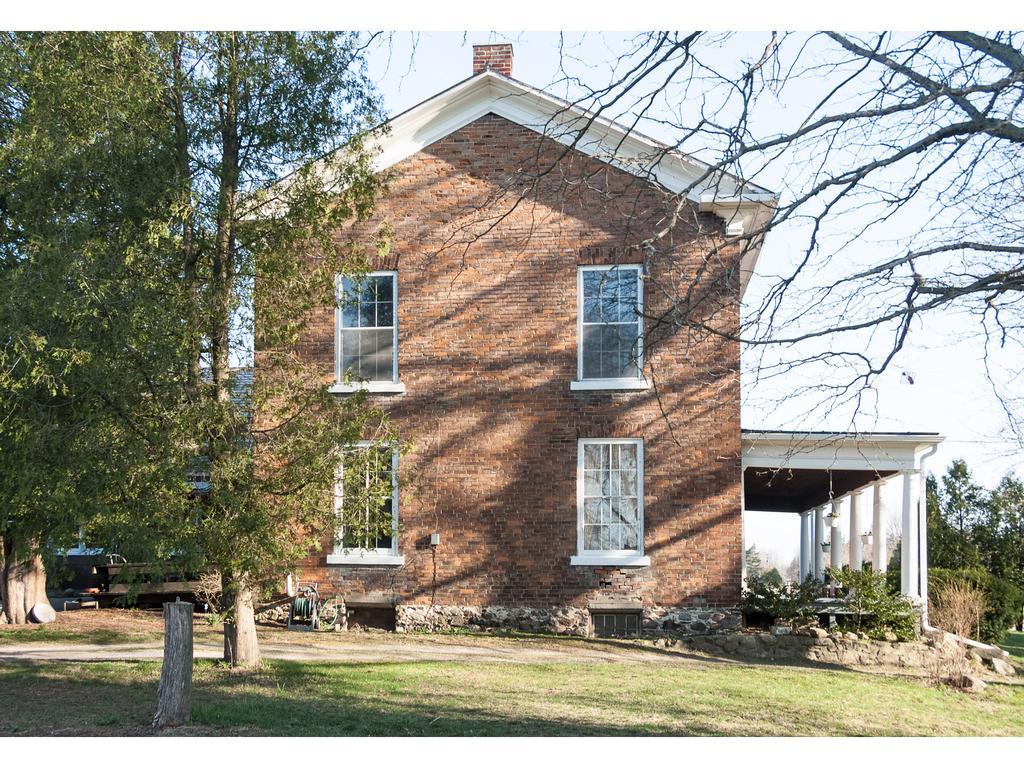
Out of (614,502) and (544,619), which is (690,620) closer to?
(614,502)

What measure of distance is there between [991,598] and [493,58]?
14.8 m

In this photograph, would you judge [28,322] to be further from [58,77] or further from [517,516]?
[517,516]

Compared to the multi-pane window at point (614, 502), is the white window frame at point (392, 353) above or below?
above

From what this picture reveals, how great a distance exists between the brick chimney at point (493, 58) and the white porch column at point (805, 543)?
47.0 feet

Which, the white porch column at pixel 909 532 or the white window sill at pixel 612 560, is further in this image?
the white porch column at pixel 909 532

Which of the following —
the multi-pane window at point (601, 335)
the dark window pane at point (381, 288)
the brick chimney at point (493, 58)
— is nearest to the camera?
the multi-pane window at point (601, 335)

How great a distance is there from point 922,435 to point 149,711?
1201 centimetres

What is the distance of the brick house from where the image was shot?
16.3 metres

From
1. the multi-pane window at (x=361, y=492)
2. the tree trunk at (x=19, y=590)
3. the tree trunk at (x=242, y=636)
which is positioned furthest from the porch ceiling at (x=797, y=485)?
the tree trunk at (x=19, y=590)

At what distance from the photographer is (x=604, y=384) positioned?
54.3ft

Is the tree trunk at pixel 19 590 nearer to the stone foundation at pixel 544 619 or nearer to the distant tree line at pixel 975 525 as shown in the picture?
the stone foundation at pixel 544 619

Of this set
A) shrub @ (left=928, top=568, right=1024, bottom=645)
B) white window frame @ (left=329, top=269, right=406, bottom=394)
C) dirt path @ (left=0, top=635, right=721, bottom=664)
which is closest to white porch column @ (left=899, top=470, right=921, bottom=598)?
shrub @ (left=928, top=568, right=1024, bottom=645)

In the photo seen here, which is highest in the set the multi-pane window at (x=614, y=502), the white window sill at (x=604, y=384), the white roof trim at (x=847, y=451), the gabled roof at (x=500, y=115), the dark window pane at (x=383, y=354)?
the gabled roof at (x=500, y=115)

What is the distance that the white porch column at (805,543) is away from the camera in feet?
84.6
